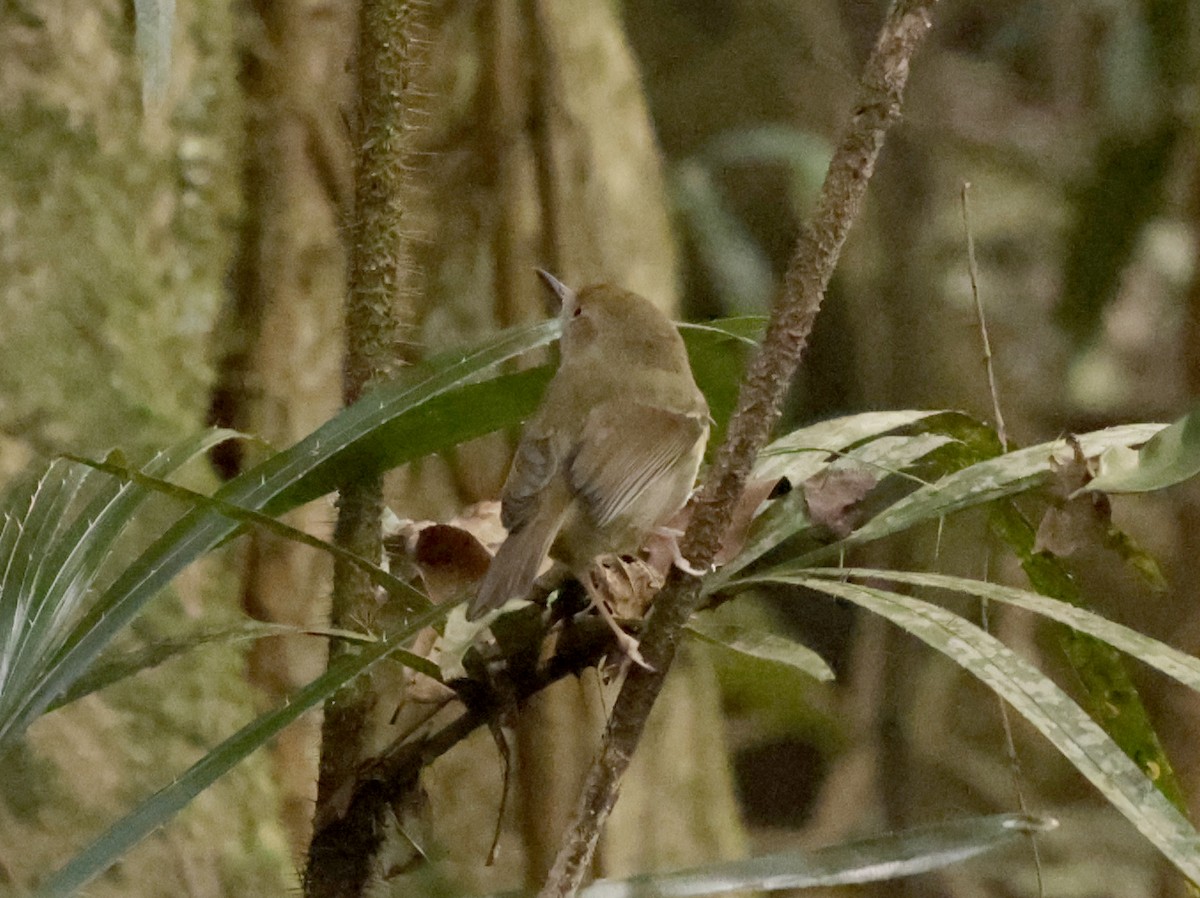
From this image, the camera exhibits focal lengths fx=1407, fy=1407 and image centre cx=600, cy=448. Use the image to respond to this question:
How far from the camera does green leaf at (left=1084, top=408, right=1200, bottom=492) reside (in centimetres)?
104

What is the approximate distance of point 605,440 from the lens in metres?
1.68

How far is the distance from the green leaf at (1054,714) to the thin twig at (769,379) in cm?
12

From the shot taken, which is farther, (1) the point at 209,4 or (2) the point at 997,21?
(2) the point at 997,21

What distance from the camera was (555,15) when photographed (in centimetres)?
261

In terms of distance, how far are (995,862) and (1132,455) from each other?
11.5ft

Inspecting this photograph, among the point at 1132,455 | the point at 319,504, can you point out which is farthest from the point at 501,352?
the point at 319,504

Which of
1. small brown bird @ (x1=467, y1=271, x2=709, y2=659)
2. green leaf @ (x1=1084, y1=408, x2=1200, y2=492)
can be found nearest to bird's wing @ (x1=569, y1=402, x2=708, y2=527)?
small brown bird @ (x1=467, y1=271, x2=709, y2=659)

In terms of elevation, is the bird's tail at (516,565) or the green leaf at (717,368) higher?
the green leaf at (717,368)

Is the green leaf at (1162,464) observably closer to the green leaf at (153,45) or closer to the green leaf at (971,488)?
the green leaf at (971,488)

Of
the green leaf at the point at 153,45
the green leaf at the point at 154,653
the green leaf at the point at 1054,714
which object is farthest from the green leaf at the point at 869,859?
the green leaf at the point at 153,45

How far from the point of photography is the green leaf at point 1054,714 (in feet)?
3.06

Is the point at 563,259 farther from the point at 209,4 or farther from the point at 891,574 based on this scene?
the point at 891,574

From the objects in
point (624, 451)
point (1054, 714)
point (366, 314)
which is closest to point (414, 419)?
point (366, 314)

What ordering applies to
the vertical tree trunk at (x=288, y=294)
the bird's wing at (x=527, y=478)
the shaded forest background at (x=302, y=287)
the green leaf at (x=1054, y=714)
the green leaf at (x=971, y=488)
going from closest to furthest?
1. the green leaf at (x=1054, y=714)
2. the green leaf at (x=971, y=488)
3. the bird's wing at (x=527, y=478)
4. the shaded forest background at (x=302, y=287)
5. the vertical tree trunk at (x=288, y=294)
